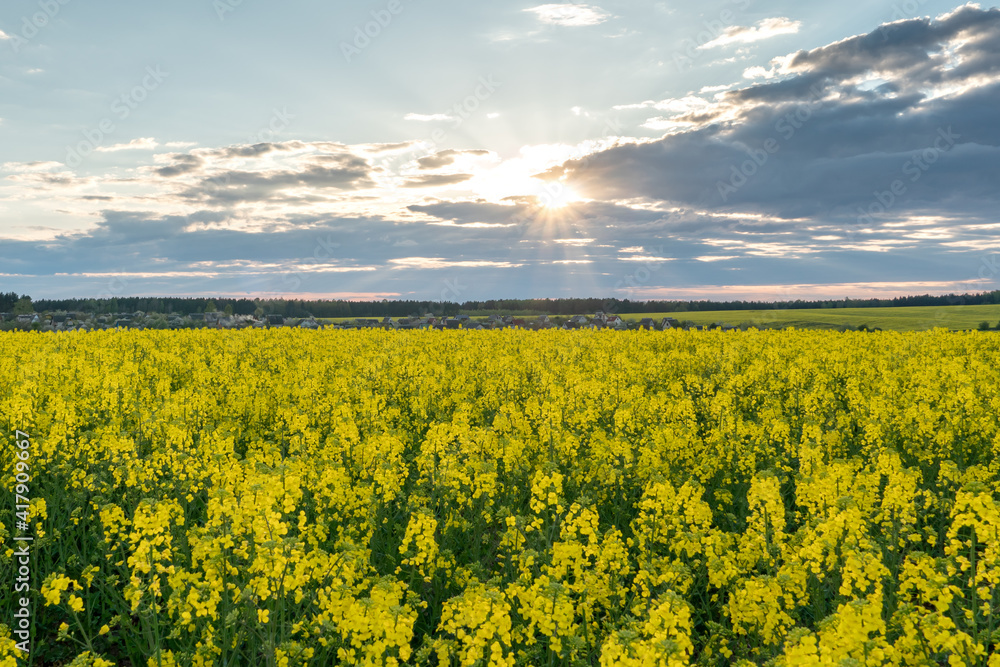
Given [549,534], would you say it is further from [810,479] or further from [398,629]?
[810,479]

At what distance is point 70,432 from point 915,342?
29.2 metres

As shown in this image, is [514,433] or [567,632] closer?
[567,632]

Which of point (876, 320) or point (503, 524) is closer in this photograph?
point (503, 524)

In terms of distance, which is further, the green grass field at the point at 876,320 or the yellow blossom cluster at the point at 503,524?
the green grass field at the point at 876,320

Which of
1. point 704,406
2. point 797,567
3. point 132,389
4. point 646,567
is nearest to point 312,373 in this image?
point 132,389

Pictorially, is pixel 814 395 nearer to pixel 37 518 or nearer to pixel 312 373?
pixel 312 373

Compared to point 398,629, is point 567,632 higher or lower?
lower

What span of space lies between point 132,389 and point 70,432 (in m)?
3.62

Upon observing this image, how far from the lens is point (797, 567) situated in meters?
5.52

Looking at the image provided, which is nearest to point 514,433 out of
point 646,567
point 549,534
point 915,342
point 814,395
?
point 549,534

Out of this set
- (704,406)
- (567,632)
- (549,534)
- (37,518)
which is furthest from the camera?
(704,406)

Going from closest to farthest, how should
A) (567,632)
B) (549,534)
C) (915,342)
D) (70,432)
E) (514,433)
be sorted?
1. (567,632)
2. (549,534)
3. (70,432)
4. (514,433)
5. (915,342)

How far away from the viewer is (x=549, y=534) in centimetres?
652

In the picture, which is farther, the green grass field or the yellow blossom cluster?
the green grass field
